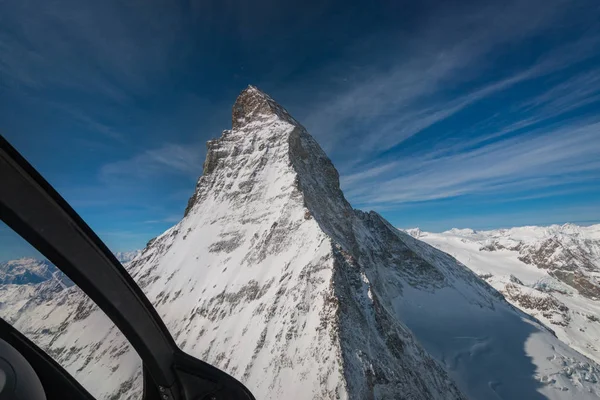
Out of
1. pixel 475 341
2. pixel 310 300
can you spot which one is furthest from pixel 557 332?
pixel 310 300

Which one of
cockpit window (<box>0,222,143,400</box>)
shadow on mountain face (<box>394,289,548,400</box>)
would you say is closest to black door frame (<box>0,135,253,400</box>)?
cockpit window (<box>0,222,143,400</box>)

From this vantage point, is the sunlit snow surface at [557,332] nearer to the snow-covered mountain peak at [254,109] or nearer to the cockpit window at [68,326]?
the snow-covered mountain peak at [254,109]

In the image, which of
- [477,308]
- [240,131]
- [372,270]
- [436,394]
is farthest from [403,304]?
[240,131]

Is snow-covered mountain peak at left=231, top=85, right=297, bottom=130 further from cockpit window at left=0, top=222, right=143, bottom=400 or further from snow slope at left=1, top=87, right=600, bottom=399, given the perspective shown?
cockpit window at left=0, top=222, right=143, bottom=400

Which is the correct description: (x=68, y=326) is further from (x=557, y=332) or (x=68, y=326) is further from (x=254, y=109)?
(x=557, y=332)

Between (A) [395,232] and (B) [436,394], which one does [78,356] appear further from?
(A) [395,232]

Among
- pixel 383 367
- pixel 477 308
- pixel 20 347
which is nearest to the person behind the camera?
pixel 20 347
